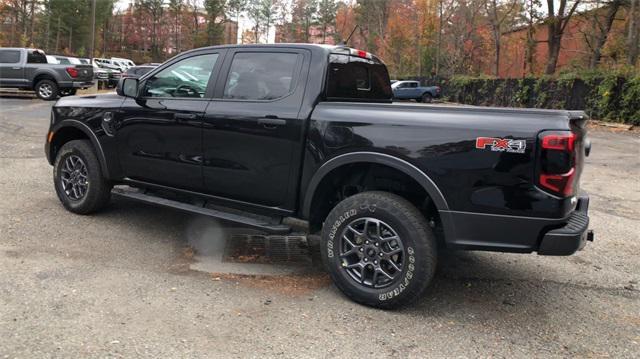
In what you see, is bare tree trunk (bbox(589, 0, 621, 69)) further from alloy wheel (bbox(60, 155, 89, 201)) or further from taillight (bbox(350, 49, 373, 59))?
alloy wheel (bbox(60, 155, 89, 201))

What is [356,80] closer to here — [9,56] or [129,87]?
[129,87]

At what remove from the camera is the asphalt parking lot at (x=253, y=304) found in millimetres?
3326

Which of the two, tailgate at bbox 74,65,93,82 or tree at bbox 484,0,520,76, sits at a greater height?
tree at bbox 484,0,520,76

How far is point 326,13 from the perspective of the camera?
77625 mm

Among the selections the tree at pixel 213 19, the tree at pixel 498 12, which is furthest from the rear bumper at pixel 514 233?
the tree at pixel 213 19

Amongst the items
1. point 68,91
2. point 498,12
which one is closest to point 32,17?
point 68,91

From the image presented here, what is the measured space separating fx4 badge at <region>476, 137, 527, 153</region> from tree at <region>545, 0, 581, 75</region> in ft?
115

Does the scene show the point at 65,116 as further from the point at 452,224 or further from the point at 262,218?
the point at 452,224

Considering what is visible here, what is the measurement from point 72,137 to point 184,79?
1.80 meters

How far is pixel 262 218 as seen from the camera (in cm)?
451

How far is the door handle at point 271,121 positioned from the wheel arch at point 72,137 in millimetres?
2041

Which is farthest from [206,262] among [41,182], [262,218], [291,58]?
[41,182]

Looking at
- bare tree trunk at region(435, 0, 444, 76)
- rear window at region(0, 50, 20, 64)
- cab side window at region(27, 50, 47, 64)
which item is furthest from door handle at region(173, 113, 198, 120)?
bare tree trunk at region(435, 0, 444, 76)

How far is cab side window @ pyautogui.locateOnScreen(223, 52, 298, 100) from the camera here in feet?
14.6
